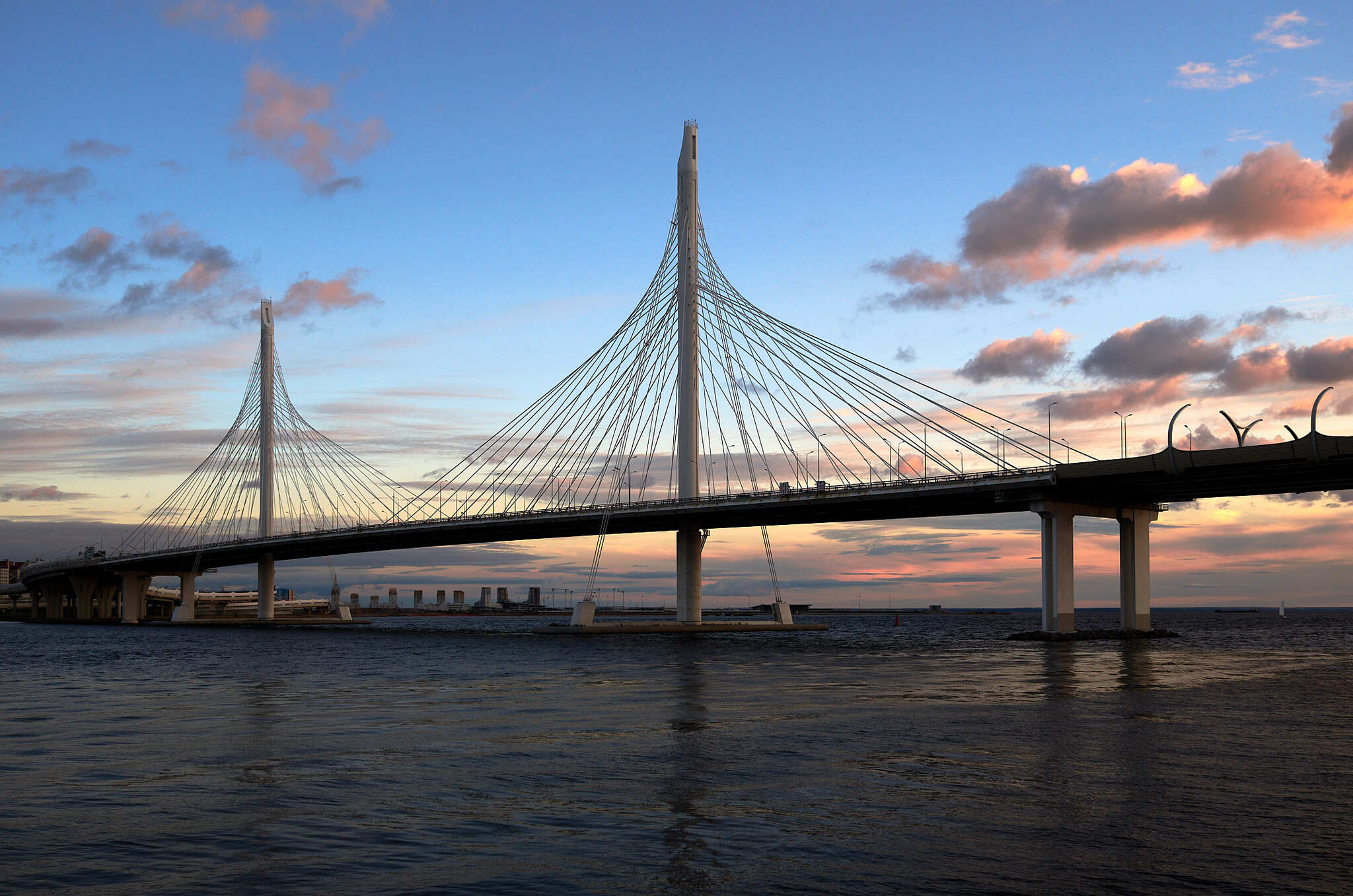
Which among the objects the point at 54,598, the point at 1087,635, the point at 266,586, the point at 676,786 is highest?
the point at 676,786

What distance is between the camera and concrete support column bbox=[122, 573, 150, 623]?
152m

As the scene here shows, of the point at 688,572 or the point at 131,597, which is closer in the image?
the point at 688,572

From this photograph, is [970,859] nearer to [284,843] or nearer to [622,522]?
[284,843]

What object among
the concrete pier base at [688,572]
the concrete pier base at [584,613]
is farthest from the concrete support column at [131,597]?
the concrete pier base at [688,572]

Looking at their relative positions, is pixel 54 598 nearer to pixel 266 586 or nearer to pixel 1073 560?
pixel 266 586

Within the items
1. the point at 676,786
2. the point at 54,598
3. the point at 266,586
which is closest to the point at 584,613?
the point at 266,586

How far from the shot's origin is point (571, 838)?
1525cm

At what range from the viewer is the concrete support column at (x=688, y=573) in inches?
3733

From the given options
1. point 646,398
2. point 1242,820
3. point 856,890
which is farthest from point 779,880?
point 646,398

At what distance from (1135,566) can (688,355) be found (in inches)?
1499

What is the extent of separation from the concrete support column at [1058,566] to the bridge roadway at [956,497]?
1.42 meters

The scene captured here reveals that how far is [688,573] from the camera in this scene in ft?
315

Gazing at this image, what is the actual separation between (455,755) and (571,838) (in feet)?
26.8

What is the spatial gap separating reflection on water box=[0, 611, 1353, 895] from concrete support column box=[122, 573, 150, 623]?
4733 inches
